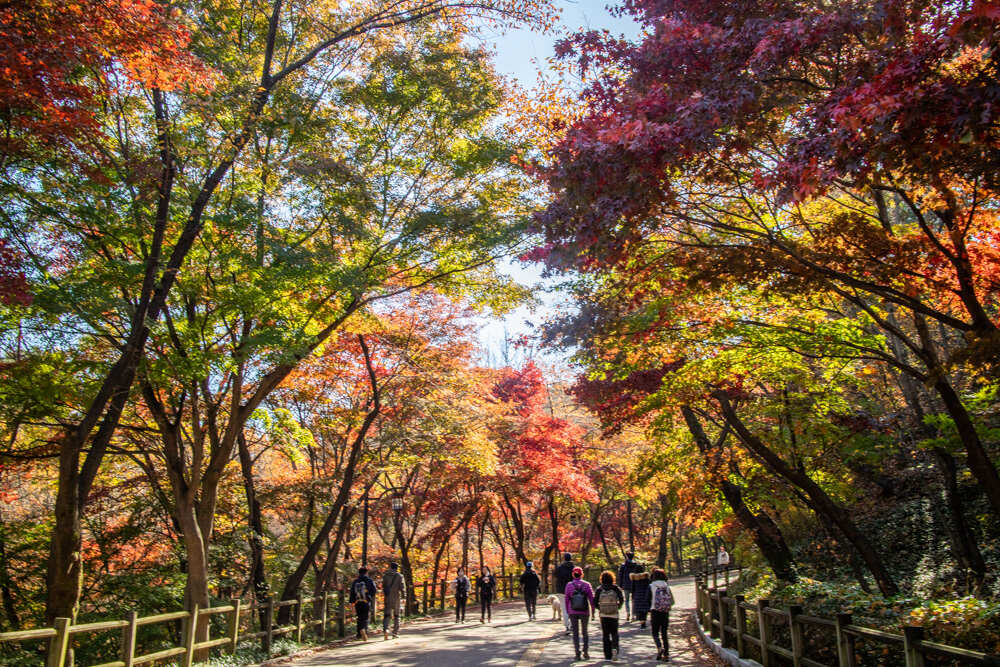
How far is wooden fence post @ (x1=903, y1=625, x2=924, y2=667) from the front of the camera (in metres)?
4.98

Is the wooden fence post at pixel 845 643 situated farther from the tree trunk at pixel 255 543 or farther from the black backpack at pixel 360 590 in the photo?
the tree trunk at pixel 255 543

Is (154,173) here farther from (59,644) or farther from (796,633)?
(796,633)

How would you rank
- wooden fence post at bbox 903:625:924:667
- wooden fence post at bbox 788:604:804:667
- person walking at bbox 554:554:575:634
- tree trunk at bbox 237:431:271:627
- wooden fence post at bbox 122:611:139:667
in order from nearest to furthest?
wooden fence post at bbox 903:625:924:667 → wooden fence post at bbox 788:604:804:667 → wooden fence post at bbox 122:611:139:667 → tree trunk at bbox 237:431:271:627 → person walking at bbox 554:554:575:634

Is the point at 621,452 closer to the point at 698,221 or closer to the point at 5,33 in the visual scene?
the point at 698,221

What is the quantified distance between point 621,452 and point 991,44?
33.0 m

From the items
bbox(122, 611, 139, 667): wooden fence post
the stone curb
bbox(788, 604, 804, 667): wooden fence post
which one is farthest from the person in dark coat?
bbox(122, 611, 139, 667): wooden fence post

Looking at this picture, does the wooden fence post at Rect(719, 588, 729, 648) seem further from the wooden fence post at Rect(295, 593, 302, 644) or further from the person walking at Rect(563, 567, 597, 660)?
the wooden fence post at Rect(295, 593, 302, 644)

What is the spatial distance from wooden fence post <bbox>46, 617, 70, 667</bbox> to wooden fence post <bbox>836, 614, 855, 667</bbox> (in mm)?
7476

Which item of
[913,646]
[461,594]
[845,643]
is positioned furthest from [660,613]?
[461,594]

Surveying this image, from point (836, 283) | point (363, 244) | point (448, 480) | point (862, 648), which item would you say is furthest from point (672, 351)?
point (448, 480)

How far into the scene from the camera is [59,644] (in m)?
6.82

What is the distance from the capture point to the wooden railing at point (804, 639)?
16.4 ft

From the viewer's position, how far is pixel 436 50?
12477 millimetres

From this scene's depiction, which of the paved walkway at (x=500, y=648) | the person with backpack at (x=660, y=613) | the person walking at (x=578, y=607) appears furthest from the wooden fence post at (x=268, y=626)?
the person with backpack at (x=660, y=613)
